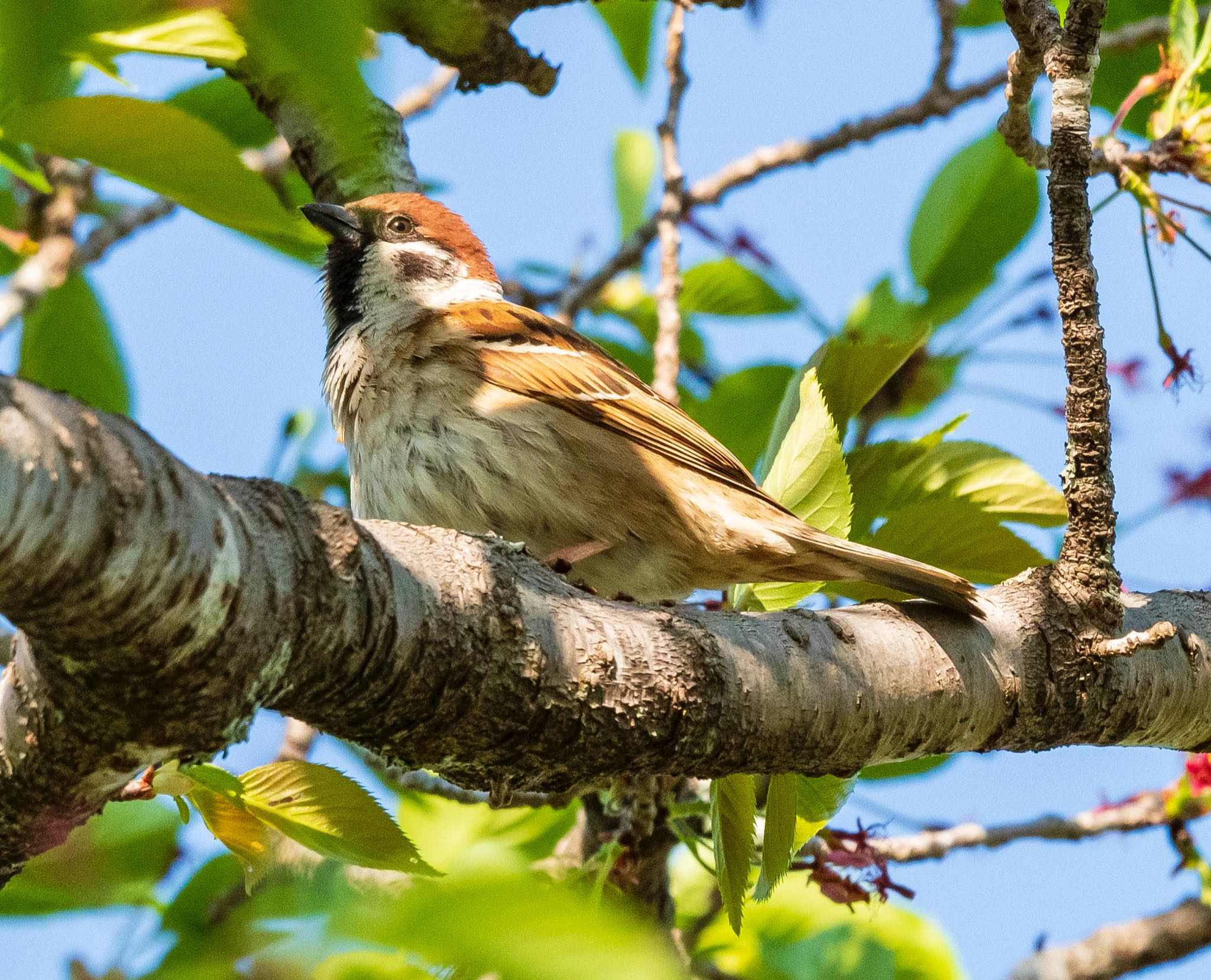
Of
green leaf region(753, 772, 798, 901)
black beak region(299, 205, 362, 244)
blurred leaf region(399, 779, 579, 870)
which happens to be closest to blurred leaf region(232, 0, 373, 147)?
green leaf region(753, 772, 798, 901)

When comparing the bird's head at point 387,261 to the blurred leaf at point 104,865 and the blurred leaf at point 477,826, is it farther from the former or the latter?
the blurred leaf at point 104,865

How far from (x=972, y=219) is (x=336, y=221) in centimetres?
202

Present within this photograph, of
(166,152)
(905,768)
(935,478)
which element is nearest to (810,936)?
(905,768)

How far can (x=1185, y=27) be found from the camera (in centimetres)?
315

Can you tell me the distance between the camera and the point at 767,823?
2293 mm

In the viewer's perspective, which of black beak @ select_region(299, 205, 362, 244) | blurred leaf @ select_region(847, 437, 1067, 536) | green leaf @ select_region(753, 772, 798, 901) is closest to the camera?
green leaf @ select_region(753, 772, 798, 901)

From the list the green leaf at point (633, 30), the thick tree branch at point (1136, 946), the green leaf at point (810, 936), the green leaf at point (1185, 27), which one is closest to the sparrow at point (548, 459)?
the green leaf at point (810, 936)

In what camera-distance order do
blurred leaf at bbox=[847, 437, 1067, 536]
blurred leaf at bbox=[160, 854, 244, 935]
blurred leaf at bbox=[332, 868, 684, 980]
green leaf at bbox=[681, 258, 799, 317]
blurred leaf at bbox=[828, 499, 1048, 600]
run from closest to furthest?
blurred leaf at bbox=[332, 868, 684, 980] → blurred leaf at bbox=[160, 854, 244, 935] → blurred leaf at bbox=[828, 499, 1048, 600] → blurred leaf at bbox=[847, 437, 1067, 536] → green leaf at bbox=[681, 258, 799, 317]

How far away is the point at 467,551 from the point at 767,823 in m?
0.86

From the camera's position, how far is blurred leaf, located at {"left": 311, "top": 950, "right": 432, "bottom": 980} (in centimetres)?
59

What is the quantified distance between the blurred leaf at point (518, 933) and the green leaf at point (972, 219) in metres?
3.81

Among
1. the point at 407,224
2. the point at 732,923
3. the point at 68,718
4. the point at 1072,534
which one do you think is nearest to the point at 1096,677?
the point at 1072,534

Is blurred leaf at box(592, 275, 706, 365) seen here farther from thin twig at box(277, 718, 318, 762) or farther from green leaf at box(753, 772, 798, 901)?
green leaf at box(753, 772, 798, 901)

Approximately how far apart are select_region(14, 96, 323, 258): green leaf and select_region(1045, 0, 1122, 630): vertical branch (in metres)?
1.53
